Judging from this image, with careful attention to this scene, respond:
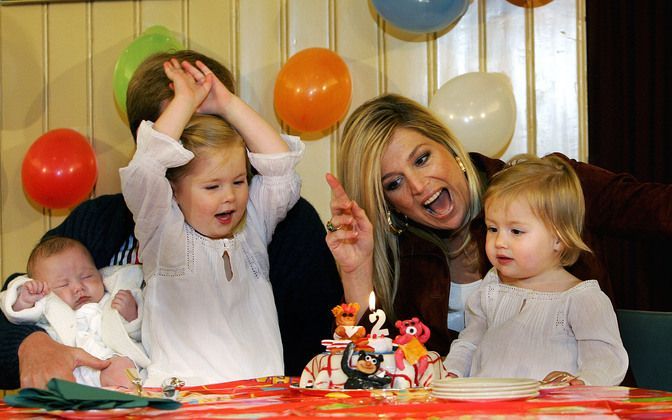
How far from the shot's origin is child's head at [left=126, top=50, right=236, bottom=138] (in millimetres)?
2326

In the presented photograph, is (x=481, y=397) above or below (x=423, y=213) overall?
below

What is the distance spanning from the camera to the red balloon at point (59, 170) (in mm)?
3062

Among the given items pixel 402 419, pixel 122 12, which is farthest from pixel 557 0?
pixel 402 419

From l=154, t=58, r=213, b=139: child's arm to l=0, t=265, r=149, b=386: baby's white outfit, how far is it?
0.47 meters

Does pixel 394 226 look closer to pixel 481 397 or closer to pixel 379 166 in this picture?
pixel 379 166

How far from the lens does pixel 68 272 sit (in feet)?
7.54

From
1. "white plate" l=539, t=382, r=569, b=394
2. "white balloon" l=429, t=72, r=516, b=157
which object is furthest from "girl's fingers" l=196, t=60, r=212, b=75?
"white plate" l=539, t=382, r=569, b=394

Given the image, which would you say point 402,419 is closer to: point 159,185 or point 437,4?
point 159,185

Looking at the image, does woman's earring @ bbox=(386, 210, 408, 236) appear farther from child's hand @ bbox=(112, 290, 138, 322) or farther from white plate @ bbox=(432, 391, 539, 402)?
white plate @ bbox=(432, 391, 539, 402)

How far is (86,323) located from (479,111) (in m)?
1.43

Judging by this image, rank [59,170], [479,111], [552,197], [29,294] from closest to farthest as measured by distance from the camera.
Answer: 1. [552,197]
2. [29,294]
3. [479,111]
4. [59,170]

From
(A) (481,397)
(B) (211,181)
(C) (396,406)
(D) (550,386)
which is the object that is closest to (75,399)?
(C) (396,406)

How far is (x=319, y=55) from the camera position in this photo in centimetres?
306

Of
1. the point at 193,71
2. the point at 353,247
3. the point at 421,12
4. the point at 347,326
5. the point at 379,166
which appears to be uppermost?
the point at 421,12
